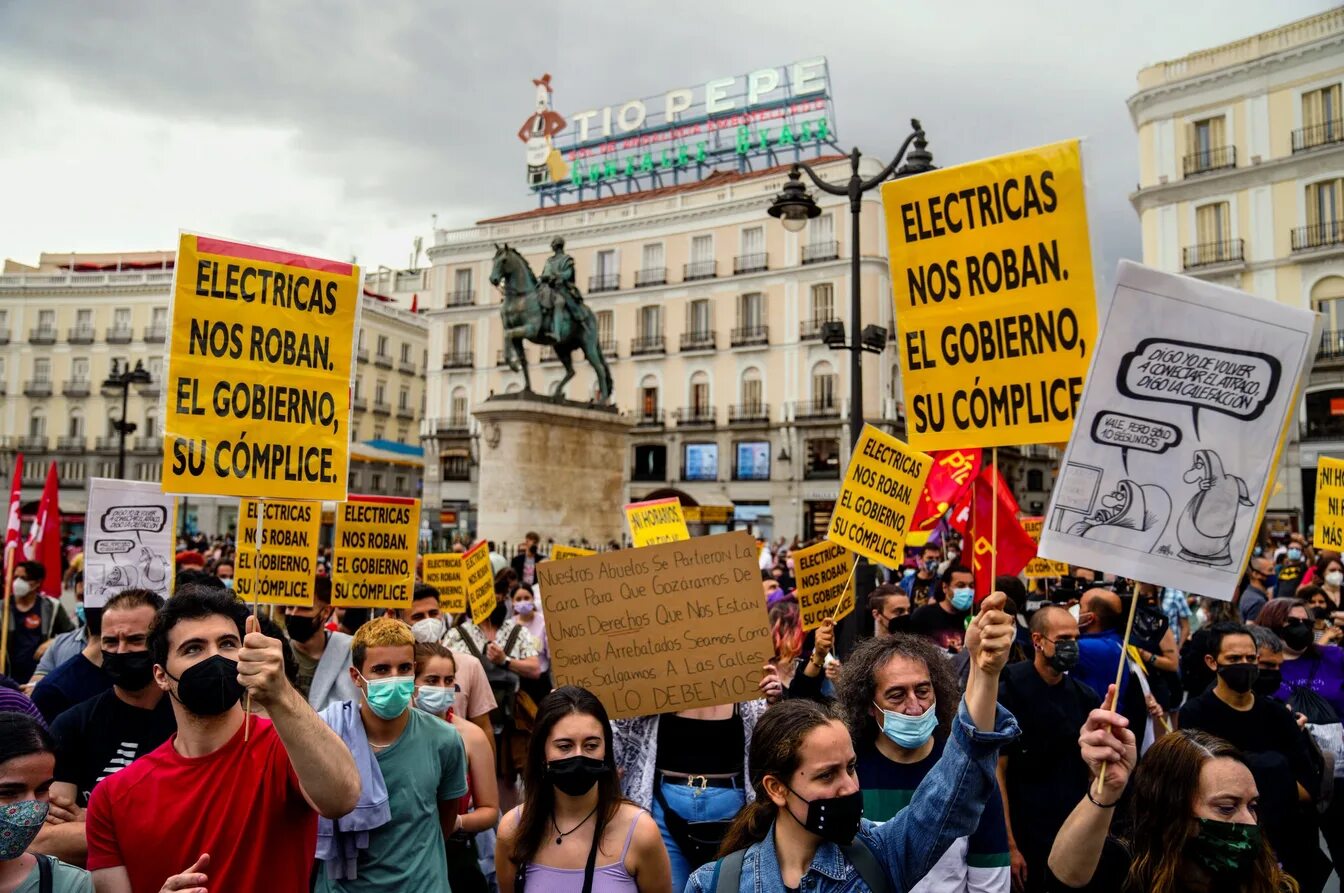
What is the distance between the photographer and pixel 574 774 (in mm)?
2963

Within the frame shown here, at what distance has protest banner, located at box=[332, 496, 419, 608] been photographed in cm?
668

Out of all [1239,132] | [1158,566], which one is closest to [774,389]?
[1239,132]

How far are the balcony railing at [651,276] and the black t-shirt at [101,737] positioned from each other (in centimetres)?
4337

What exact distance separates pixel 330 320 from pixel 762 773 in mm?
3030

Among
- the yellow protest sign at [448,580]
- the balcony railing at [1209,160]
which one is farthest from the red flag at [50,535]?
the balcony railing at [1209,160]

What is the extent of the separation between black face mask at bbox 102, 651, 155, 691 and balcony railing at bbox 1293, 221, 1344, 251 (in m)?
34.9

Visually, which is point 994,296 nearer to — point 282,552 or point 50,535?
point 282,552

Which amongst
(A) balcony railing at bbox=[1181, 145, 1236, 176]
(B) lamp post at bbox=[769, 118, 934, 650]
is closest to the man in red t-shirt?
(B) lamp post at bbox=[769, 118, 934, 650]

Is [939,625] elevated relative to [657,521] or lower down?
lower down

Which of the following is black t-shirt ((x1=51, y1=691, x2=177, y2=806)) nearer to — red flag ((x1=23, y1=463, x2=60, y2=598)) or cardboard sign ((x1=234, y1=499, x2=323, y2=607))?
cardboard sign ((x1=234, y1=499, x2=323, y2=607))

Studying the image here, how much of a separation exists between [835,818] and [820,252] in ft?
137

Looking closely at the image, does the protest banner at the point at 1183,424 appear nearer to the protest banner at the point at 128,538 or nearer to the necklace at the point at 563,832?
A: the necklace at the point at 563,832

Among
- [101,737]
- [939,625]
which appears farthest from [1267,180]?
[101,737]

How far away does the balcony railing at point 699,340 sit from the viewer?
44.9 m
